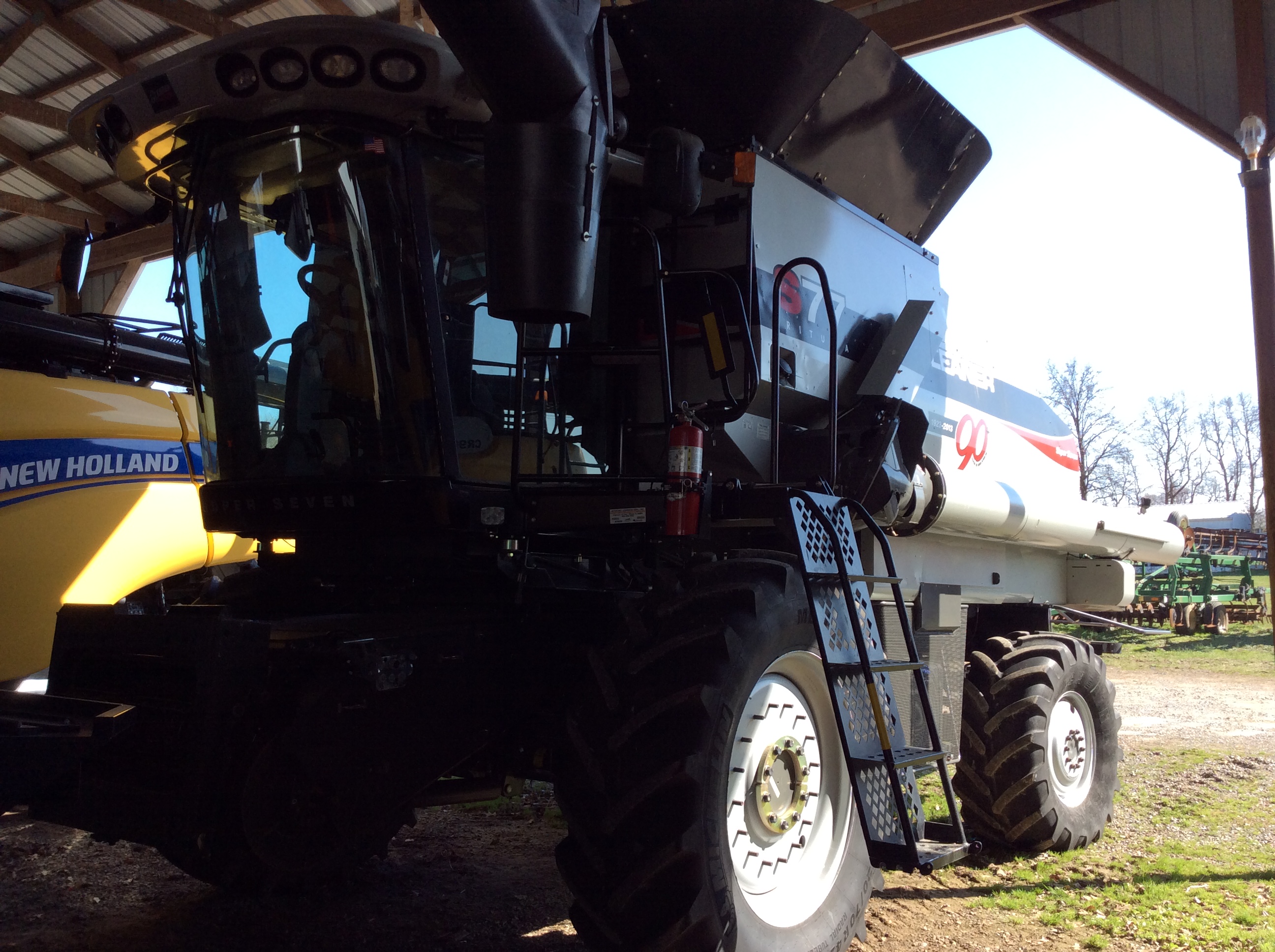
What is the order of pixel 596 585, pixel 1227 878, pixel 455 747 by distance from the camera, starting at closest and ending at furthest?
pixel 455 747 → pixel 596 585 → pixel 1227 878

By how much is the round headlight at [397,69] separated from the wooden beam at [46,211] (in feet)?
30.7

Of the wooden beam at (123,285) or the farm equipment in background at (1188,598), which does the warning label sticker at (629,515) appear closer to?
the wooden beam at (123,285)

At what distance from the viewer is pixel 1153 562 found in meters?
7.17

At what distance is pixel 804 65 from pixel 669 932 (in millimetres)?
2978

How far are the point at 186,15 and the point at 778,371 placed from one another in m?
9.02

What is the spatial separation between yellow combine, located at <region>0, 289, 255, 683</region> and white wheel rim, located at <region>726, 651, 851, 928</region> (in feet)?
12.8

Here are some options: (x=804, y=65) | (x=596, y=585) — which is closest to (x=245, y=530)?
(x=596, y=585)

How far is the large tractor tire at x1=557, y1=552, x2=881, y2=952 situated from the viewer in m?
2.59

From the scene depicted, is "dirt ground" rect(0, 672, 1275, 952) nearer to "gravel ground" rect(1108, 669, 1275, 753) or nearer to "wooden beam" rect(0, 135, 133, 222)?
"gravel ground" rect(1108, 669, 1275, 753)

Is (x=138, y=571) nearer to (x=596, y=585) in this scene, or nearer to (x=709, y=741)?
(x=596, y=585)

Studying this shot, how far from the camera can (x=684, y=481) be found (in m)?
3.08

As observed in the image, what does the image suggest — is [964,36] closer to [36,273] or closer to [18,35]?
[18,35]

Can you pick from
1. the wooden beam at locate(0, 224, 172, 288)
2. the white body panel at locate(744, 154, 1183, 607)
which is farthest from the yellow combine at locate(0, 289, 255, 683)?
the white body panel at locate(744, 154, 1183, 607)

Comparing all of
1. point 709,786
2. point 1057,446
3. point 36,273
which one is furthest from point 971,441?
point 36,273
